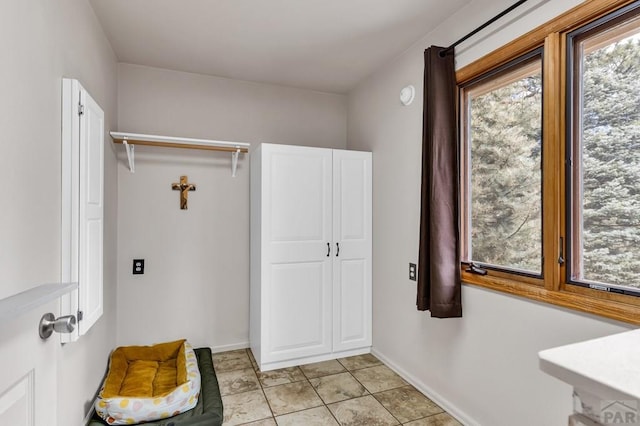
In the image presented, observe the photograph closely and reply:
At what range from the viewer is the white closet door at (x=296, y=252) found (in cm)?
277

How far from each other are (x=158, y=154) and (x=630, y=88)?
3.07 metres

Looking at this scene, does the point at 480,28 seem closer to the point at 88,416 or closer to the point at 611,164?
the point at 611,164

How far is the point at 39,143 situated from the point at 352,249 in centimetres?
227

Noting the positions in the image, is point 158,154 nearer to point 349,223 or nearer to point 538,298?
point 349,223

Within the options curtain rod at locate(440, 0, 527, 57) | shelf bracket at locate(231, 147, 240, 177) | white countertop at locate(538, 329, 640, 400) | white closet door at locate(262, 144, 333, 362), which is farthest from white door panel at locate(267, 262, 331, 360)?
white countertop at locate(538, 329, 640, 400)

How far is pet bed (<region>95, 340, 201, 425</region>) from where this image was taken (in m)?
1.98

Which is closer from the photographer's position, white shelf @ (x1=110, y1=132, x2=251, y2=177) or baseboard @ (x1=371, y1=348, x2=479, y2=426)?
baseboard @ (x1=371, y1=348, x2=479, y2=426)

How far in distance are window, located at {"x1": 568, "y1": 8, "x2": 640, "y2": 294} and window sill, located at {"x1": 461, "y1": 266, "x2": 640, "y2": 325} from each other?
2.9 inches

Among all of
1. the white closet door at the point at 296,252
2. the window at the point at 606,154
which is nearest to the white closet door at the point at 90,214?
the white closet door at the point at 296,252

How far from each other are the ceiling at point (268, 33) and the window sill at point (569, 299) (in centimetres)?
164

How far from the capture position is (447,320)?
7.29 ft

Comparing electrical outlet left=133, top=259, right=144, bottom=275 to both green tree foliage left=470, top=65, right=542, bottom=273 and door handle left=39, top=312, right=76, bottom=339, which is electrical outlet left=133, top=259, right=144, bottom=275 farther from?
green tree foliage left=470, top=65, right=542, bottom=273

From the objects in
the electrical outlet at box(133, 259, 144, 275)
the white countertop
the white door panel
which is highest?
the white countertop

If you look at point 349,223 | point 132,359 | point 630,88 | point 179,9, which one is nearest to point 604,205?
point 630,88
